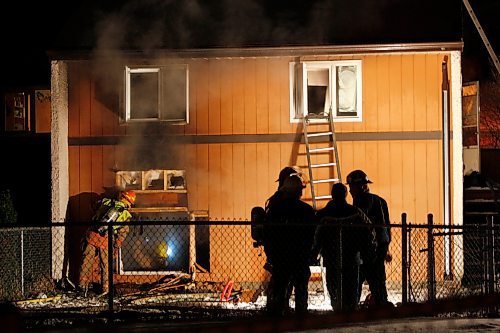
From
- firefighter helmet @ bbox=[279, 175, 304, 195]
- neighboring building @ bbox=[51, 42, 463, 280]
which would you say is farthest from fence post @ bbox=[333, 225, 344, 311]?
neighboring building @ bbox=[51, 42, 463, 280]

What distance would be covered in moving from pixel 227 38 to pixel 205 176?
2.49 meters

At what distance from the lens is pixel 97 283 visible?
14.9 metres

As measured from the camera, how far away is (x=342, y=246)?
1003 cm

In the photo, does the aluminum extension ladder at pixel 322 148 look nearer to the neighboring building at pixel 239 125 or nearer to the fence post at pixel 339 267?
the neighboring building at pixel 239 125

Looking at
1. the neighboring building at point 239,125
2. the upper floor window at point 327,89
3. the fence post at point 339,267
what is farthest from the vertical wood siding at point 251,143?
the fence post at point 339,267

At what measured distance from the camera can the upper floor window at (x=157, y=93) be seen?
1554 cm

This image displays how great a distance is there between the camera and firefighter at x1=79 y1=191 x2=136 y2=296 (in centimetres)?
1414

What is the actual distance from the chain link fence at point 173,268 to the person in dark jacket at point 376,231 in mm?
2677

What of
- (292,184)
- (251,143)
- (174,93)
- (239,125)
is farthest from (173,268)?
(292,184)

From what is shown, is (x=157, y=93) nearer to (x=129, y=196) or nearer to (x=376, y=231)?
(x=129, y=196)

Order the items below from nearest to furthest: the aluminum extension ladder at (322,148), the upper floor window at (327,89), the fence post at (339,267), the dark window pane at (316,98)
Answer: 1. the fence post at (339,267)
2. the aluminum extension ladder at (322,148)
3. the upper floor window at (327,89)
4. the dark window pane at (316,98)

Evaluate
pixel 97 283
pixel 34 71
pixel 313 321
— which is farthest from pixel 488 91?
pixel 313 321

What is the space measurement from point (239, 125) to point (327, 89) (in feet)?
5.62

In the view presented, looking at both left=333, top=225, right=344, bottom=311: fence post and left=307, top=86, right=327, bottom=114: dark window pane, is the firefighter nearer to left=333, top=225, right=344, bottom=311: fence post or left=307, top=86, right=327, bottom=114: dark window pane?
left=307, top=86, right=327, bottom=114: dark window pane
